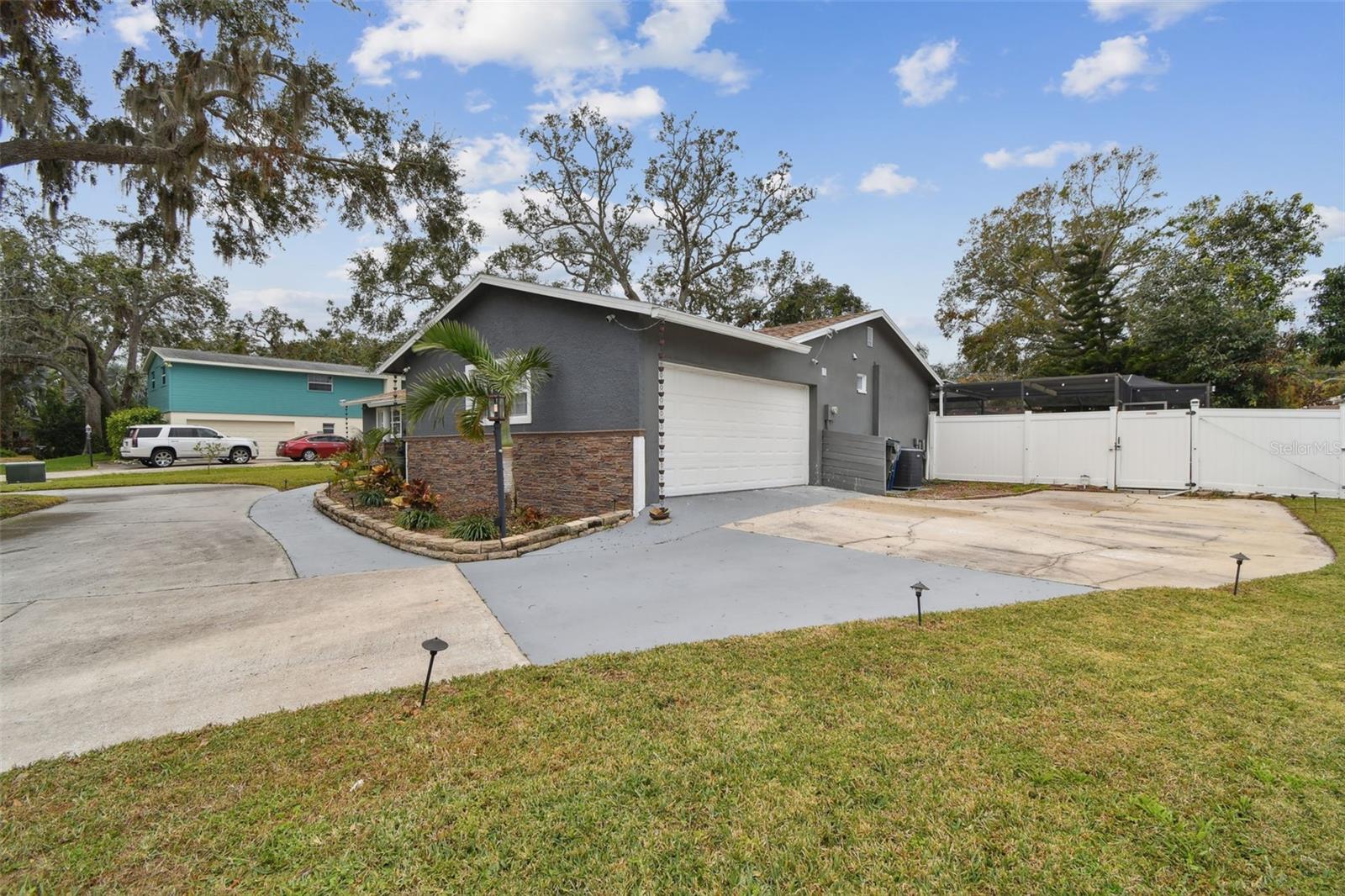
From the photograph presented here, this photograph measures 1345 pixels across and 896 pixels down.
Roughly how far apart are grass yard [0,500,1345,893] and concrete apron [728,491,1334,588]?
202 cm

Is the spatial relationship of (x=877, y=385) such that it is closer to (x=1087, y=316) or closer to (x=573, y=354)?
(x=573, y=354)

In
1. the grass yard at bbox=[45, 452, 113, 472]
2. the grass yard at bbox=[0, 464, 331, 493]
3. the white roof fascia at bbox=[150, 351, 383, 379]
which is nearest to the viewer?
the grass yard at bbox=[0, 464, 331, 493]

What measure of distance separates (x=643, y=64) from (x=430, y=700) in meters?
13.6

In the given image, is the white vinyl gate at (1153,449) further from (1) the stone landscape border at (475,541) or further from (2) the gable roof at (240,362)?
(2) the gable roof at (240,362)

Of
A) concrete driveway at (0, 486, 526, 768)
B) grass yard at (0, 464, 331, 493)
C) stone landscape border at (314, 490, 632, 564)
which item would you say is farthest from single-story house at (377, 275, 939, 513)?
grass yard at (0, 464, 331, 493)

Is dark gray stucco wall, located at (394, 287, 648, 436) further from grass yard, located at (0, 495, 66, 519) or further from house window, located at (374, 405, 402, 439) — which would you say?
grass yard, located at (0, 495, 66, 519)

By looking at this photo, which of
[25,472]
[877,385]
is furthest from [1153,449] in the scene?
[25,472]

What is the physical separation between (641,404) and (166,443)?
2241 centimetres

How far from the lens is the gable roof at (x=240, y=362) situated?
25.0 metres

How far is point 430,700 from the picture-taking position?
9.98 feet

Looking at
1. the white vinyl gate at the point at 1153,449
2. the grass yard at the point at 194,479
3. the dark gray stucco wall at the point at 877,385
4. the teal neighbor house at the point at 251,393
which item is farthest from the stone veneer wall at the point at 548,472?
the teal neighbor house at the point at 251,393

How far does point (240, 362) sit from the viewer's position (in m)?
26.5

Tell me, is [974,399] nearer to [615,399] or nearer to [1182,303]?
[1182,303]

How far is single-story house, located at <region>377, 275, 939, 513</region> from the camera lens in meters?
8.30
